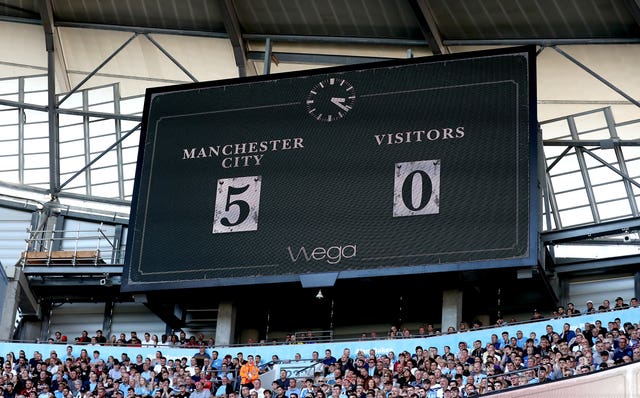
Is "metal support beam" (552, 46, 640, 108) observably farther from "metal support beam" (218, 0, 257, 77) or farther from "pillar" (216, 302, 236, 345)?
"pillar" (216, 302, 236, 345)

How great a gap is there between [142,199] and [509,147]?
7.53 m

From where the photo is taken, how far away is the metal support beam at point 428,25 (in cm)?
2627

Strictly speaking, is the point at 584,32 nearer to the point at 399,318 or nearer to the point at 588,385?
the point at 399,318

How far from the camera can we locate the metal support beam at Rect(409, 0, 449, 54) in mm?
26266

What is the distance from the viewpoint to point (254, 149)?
2600 centimetres

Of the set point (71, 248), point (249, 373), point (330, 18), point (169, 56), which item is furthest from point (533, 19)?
point (71, 248)

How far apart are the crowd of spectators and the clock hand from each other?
4463 millimetres

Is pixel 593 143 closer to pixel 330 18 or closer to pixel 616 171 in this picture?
pixel 616 171

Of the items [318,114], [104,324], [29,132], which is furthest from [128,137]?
[318,114]

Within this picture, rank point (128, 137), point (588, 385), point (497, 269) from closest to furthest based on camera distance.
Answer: point (588, 385)
point (497, 269)
point (128, 137)

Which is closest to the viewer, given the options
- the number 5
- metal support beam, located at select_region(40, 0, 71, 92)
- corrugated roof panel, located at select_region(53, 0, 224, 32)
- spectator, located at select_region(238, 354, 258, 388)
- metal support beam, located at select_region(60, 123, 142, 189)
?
spectator, located at select_region(238, 354, 258, 388)

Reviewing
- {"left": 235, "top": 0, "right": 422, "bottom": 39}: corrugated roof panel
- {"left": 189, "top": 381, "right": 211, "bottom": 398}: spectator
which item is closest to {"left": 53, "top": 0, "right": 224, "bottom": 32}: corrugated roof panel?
{"left": 235, "top": 0, "right": 422, "bottom": 39}: corrugated roof panel

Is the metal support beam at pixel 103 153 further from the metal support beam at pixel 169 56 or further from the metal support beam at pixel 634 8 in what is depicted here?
the metal support beam at pixel 634 8

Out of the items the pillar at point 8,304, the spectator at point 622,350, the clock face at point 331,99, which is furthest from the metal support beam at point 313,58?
the spectator at point 622,350
